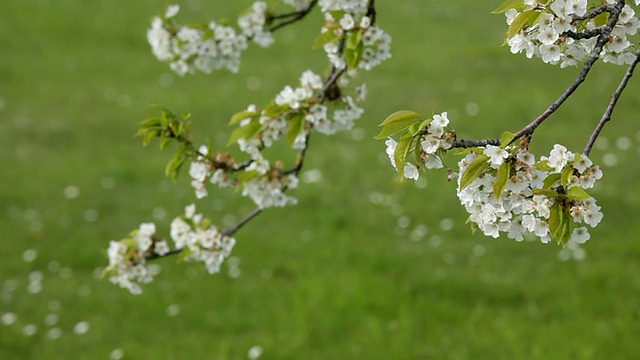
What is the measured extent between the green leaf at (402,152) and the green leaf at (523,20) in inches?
12.8

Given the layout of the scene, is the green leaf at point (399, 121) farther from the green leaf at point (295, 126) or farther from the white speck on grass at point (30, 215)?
the white speck on grass at point (30, 215)

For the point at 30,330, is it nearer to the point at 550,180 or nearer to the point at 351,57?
the point at 351,57

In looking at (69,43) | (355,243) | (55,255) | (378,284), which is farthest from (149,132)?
(69,43)

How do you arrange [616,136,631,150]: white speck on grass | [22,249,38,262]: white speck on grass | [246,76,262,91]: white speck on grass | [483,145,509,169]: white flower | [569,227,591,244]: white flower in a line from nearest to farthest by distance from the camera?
[483,145,509,169]: white flower
[569,227,591,244]: white flower
[22,249,38,262]: white speck on grass
[616,136,631,150]: white speck on grass
[246,76,262,91]: white speck on grass

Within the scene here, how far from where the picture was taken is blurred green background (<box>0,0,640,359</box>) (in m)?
4.66

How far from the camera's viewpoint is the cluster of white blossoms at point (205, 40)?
340 centimetres

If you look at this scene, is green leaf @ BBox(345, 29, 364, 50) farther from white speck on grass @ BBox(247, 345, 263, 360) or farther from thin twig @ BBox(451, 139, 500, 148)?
white speck on grass @ BBox(247, 345, 263, 360)

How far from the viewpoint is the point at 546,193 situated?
66.5 inches

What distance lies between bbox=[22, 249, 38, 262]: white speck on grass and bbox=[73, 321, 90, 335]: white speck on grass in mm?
1203

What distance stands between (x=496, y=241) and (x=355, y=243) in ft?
3.22

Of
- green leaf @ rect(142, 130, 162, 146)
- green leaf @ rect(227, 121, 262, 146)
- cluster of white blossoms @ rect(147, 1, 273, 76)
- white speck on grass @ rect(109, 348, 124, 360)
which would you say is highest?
cluster of white blossoms @ rect(147, 1, 273, 76)

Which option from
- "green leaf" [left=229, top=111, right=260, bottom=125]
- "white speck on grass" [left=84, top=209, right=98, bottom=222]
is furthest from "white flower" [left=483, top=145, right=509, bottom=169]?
"white speck on grass" [left=84, top=209, right=98, bottom=222]

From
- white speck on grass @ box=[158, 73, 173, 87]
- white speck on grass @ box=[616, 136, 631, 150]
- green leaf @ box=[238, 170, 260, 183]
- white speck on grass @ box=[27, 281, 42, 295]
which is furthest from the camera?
white speck on grass @ box=[158, 73, 173, 87]

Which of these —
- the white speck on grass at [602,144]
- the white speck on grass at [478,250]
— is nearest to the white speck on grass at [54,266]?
the white speck on grass at [478,250]
